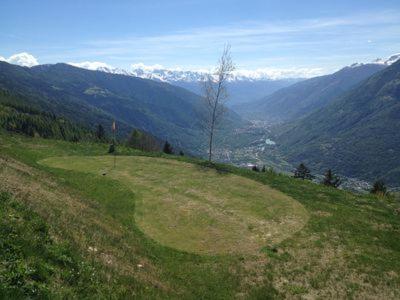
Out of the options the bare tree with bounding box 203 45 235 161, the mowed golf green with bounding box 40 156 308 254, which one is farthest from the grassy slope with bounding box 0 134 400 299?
the bare tree with bounding box 203 45 235 161

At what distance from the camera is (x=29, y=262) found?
14.7 m

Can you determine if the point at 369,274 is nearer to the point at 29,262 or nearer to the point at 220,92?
the point at 29,262

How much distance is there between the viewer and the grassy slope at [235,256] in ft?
69.9

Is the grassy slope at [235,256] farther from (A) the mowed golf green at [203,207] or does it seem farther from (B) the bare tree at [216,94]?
(B) the bare tree at [216,94]

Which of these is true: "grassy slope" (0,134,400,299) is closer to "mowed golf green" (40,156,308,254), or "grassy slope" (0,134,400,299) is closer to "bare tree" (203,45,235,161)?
"mowed golf green" (40,156,308,254)

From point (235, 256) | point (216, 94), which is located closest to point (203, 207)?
point (235, 256)

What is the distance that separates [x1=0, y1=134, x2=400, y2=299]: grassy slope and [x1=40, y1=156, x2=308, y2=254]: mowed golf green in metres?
1.29

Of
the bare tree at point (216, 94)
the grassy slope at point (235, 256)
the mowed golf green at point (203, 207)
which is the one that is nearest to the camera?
the grassy slope at point (235, 256)

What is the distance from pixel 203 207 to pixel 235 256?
9.78 metres

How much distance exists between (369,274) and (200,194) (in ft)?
62.4

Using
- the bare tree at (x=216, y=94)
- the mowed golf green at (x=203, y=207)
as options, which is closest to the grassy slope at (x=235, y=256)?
the mowed golf green at (x=203, y=207)

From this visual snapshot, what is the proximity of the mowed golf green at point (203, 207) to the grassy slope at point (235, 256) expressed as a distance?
129 centimetres

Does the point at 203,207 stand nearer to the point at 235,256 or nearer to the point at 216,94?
the point at 235,256

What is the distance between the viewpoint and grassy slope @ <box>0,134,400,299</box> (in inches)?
839
